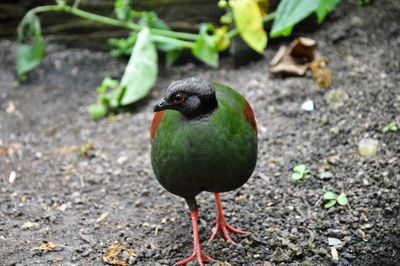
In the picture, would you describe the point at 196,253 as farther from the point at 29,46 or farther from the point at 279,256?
the point at 29,46

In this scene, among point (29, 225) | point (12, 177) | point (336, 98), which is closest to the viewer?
point (29, 225)

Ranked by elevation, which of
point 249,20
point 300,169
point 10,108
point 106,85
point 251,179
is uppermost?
point 249,20

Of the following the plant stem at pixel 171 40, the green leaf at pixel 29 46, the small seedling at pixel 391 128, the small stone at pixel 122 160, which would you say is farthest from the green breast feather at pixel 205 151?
the green leaf at pixel 29 46

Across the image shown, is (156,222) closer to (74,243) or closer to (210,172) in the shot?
(74,243)

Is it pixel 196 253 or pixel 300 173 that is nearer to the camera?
pixel 196 253

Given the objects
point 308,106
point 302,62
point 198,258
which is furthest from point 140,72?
point 198,258

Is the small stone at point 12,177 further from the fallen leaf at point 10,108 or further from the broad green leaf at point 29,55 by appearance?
the broad green leaf at point 29,55

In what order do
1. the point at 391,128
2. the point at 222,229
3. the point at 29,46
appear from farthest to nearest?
the point at 29,46 < the point at 391,128 < the point at 222,229
